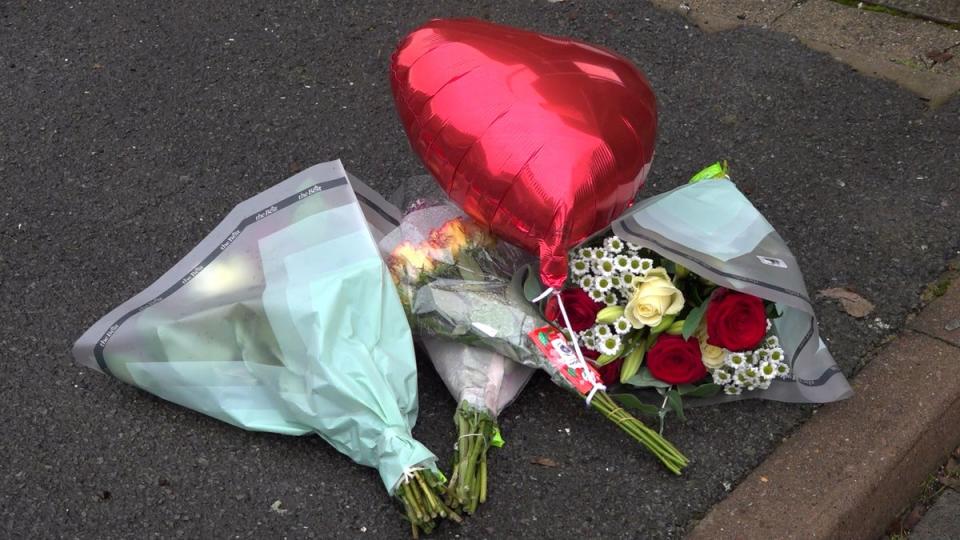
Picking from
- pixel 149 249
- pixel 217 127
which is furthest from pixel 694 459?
pixel 217 127

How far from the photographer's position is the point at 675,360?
245 cm

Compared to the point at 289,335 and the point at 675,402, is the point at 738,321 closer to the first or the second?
the point at 675,402

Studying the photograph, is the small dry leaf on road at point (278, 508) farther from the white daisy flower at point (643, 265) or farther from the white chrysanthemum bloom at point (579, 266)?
the white daisy flower at point (643, 265)

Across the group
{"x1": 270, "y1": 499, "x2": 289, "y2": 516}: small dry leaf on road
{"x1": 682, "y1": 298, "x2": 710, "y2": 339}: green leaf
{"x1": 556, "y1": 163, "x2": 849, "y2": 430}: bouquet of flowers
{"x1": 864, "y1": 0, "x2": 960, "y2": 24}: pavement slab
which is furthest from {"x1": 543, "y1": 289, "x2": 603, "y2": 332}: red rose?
{"x1": 864, "y1": 0, "x2": 960, "y2": 24}: pavement slab

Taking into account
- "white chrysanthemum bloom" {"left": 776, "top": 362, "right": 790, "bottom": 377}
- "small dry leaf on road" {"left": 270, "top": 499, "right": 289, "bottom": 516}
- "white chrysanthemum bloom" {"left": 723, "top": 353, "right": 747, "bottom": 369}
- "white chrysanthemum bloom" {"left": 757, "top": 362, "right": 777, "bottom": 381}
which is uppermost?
"white chrysanthemum bloom" {"left": 723, "top": 353, "right": 747, "bottom": 369}

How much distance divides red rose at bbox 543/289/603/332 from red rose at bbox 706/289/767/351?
0.30 meters

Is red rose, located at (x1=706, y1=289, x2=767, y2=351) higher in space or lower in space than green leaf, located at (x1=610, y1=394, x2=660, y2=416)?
higher

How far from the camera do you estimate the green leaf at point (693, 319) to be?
2.41m

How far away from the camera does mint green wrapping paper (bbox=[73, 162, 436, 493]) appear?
7.79 feet

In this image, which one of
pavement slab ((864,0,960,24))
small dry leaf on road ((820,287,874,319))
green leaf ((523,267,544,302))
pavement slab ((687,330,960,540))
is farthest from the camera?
pavement slab ((864,0,960,24))

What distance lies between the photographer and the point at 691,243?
2.42 metres

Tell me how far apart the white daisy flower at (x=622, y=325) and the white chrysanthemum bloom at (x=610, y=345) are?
0.02 m

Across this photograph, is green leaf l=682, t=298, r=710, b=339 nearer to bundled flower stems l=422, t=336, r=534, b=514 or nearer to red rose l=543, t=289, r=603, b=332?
red rose l=543, t=289, r=603, b=332

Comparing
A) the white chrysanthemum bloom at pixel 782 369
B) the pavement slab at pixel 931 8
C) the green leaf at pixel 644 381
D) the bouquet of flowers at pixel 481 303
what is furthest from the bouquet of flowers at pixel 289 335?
the pavement slab at pixel 931 8
